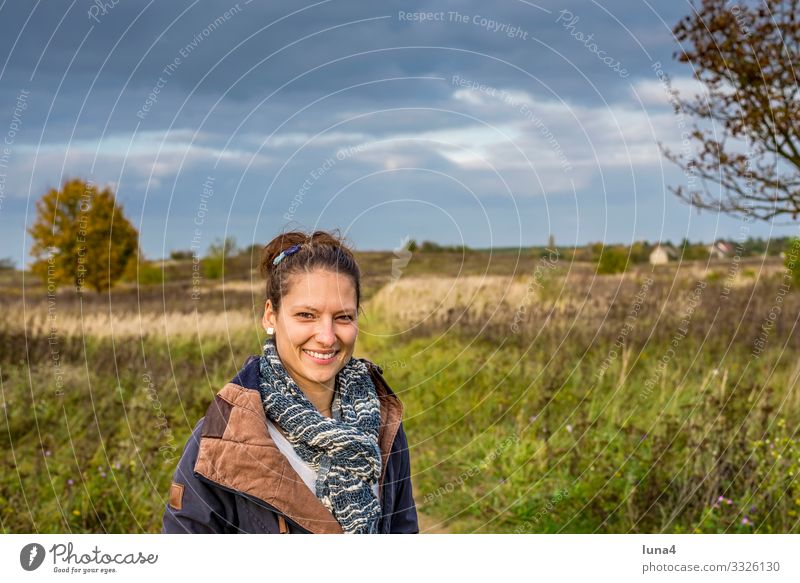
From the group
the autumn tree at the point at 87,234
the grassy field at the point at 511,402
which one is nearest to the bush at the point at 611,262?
the grassy field at the point at 511,402

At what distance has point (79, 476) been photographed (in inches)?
254

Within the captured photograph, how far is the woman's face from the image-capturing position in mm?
3176

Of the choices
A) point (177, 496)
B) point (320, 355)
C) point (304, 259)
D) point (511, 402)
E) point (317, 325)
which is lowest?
point (511, 402)

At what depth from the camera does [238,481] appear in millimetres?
2906

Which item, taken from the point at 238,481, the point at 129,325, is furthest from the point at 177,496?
the point at 129,325

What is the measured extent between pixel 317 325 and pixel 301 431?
39cm

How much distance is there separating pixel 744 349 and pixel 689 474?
3.43 meters

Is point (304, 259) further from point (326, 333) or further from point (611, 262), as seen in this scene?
point (611, 262)

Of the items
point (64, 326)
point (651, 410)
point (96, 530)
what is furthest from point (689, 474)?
point (64, 326)

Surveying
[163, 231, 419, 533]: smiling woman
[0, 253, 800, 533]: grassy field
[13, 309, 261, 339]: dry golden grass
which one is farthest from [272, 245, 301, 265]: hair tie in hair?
[13, 309, 261, 339]: dry golden grass

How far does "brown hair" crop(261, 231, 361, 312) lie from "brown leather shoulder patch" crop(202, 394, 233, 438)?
47cm
